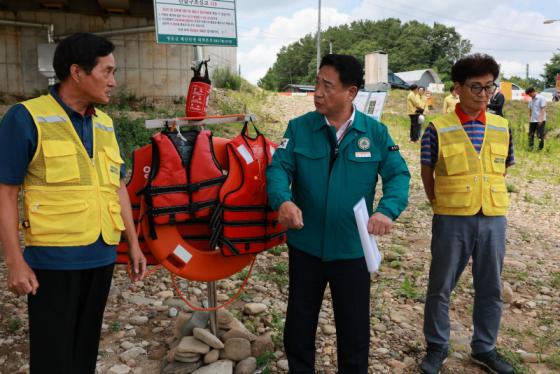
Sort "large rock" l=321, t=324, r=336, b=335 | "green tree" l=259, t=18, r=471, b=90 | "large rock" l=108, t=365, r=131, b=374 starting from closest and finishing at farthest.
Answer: "large rock" l=108, t=365, r=131, b=374 → "large rock" l=321, t=324, r=336, b=335 → "green tree" l=259, t=18, r=471, b=90

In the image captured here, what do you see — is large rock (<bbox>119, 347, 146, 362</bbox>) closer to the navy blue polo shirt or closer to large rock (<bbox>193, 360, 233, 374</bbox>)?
large rock (<bbox>193, 360, 233, 374</bbox>)

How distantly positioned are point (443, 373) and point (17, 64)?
1144 centimetres

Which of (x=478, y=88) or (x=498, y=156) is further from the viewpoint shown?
(x=498, y=156)

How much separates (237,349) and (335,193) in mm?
1254

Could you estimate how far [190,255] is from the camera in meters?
2.72

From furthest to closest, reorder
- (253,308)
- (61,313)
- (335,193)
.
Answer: (253,308)
(335,193)
(61,313)

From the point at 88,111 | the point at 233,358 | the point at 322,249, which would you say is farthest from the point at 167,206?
the point at 233,358

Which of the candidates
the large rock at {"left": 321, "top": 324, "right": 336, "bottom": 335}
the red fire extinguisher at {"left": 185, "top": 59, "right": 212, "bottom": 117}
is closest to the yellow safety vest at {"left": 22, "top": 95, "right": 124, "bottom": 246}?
the red fire extinguisher at {"left": 185, "top": 59, "right": 212, "bottom": 117}

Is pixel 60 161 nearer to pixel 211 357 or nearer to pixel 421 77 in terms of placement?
pixel 211 357

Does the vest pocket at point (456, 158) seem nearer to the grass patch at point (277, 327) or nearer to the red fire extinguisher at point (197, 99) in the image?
the red fire extinguisher at point (197, 99)

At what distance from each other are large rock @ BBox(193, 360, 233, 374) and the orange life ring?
0.50 meters

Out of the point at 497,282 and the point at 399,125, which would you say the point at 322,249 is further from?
the point at 399,125

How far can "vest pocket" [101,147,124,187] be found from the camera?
219 centimetres

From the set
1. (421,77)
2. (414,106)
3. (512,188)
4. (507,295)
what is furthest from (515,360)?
(421,77)
